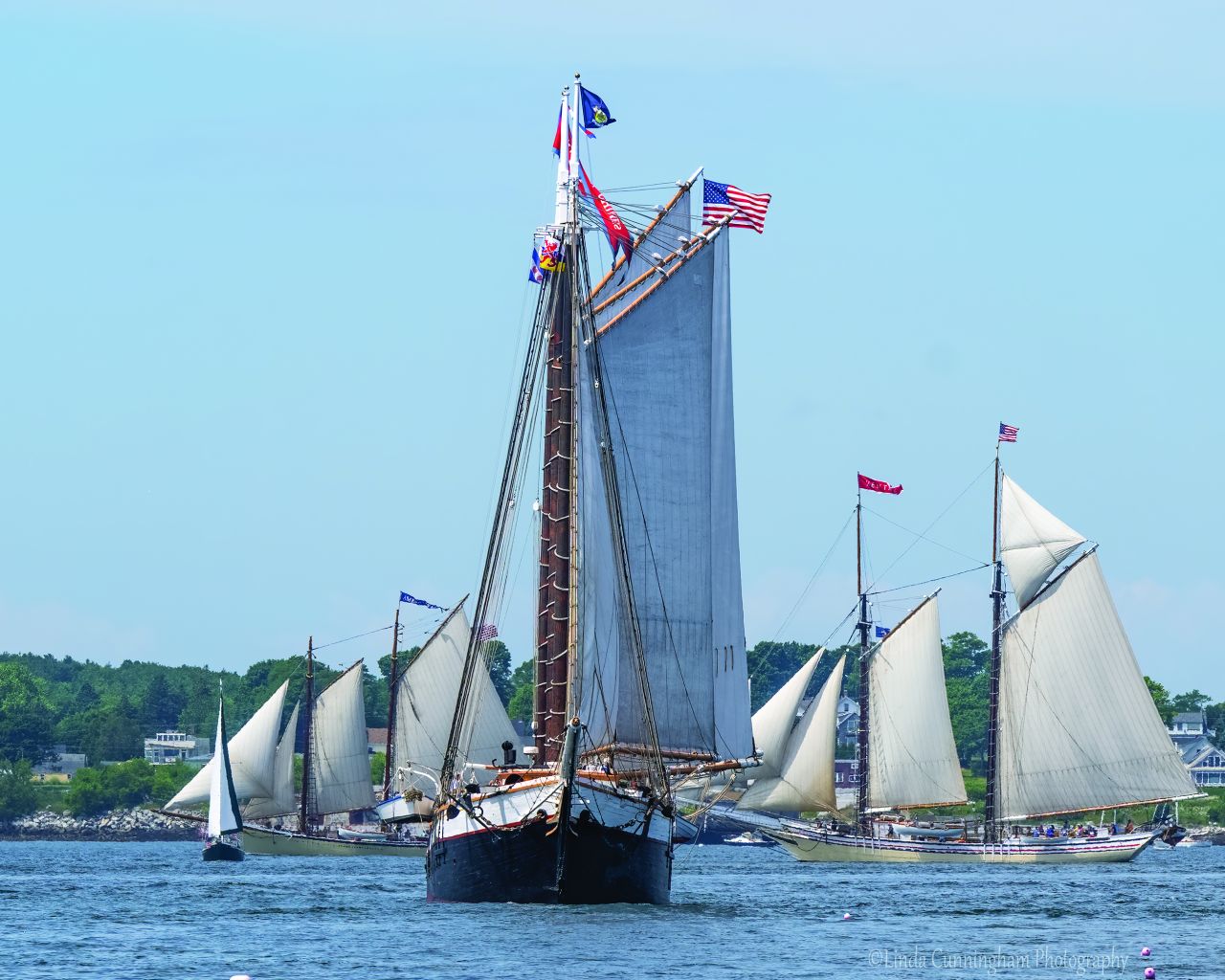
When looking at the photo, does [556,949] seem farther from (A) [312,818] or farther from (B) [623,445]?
(A) [312,818]

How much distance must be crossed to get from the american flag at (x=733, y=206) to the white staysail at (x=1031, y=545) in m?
51.6

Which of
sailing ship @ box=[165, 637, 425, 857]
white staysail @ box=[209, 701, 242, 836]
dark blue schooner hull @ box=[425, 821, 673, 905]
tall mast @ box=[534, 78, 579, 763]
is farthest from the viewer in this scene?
sailing ship @ box=[165, 637, 425, 857]

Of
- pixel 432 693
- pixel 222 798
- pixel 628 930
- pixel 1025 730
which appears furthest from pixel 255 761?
pixel 628 930

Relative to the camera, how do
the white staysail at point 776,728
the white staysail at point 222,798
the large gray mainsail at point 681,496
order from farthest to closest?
the white staysail at point 222,798 → the white staysail at point 776,728 → the large gray mainsail at point 681,496

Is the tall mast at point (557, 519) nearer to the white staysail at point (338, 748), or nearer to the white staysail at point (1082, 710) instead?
the white staysail at point (1082, 710)

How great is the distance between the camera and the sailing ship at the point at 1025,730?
126m

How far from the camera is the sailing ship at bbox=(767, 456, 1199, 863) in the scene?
126250 mm

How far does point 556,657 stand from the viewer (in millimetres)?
71062

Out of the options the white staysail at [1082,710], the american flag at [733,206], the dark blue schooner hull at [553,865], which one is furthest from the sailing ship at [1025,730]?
the dark blue schooner hull at [553,865]

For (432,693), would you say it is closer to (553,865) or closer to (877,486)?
(877,486)

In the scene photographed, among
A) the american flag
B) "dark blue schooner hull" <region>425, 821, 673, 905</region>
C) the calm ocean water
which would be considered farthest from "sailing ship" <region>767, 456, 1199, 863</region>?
"dark blue schooner hull" <region>425, 821, 673, 905</region>

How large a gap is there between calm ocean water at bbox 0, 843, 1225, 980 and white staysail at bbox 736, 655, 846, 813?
27288 millimetres

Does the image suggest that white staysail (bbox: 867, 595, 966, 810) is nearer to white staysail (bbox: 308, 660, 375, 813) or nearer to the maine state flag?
A: white staysail (bbox: 308, 660, 375, 813)

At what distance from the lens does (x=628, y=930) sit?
5994 centimetres
